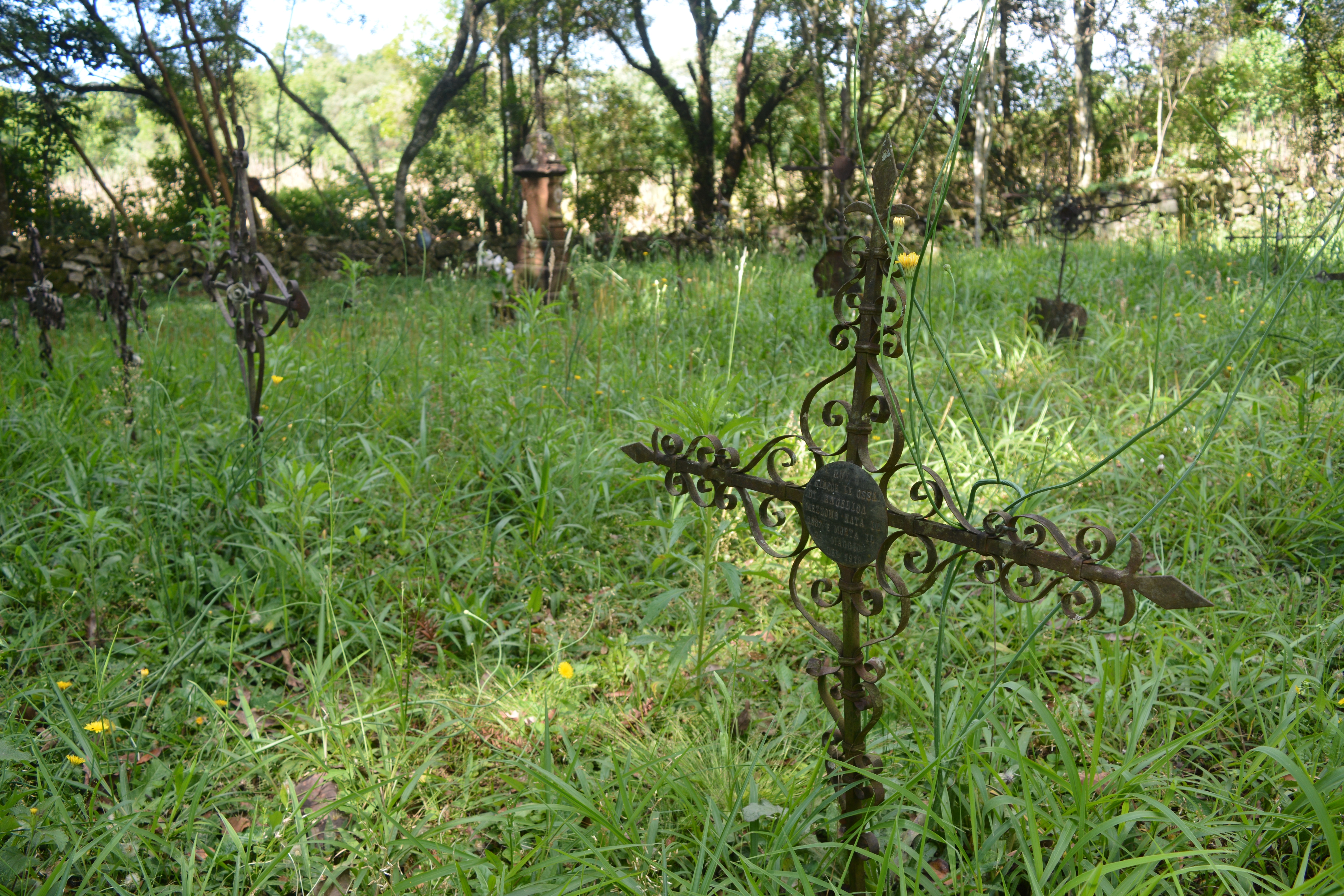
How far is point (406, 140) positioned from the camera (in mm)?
22078

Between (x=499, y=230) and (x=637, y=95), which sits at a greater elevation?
(x=637, y=95)

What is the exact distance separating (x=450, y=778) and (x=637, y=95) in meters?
20.8

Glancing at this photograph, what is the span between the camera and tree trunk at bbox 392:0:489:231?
1171 cm

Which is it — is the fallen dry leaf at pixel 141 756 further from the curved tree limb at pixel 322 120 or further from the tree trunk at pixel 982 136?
the curved tree limb at pixel 322 120

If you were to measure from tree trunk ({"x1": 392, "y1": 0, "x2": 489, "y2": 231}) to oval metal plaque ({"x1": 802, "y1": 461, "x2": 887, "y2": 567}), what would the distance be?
38.0 feet

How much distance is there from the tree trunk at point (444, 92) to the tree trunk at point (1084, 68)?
934cm

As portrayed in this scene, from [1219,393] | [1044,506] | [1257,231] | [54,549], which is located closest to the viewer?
[54,549]

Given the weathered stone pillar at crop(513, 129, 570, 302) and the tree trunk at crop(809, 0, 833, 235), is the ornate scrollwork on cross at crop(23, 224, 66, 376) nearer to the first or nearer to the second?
the weathered stone pillar at crop(513, 129, 570, 302)

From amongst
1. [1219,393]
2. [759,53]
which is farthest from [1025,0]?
[1219,393]

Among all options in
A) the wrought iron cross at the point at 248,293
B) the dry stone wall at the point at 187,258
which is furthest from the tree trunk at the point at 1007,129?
the wrought iron cross at the point at 248,293

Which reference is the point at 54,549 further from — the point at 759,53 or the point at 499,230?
the point at 759,53

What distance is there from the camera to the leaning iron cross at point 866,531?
990mm

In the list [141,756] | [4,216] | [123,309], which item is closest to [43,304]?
[123,309]

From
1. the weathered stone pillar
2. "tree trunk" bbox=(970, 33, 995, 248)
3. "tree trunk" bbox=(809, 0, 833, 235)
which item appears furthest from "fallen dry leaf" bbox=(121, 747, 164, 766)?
"tree trunk" bbox=(809, 0, 833, 235)
